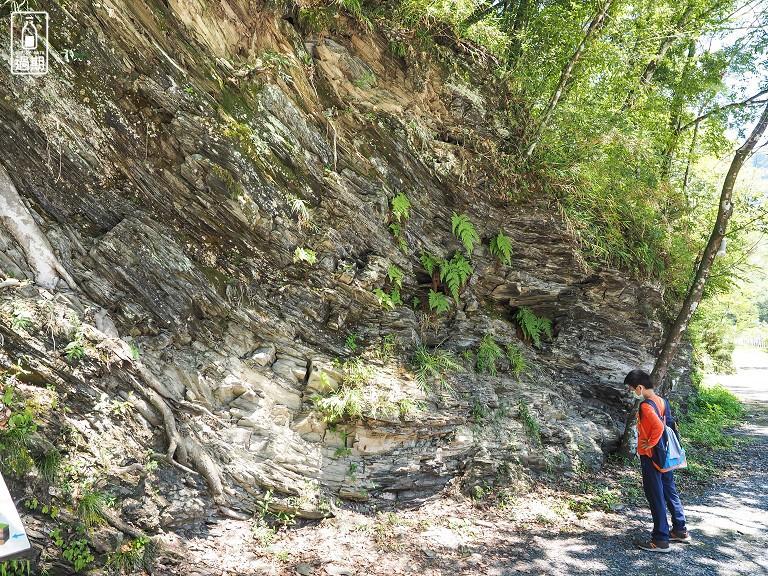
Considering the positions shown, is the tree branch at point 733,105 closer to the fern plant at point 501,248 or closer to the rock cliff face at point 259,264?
the rock cliff face at point 259,264

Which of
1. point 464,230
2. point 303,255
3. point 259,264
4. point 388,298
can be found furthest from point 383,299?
point 464,230

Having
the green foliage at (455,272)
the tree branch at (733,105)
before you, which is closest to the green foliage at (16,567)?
the green foliage at (455,272)

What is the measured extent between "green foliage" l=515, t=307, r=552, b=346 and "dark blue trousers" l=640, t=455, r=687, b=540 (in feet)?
13.1

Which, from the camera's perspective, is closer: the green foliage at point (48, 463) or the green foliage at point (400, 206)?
the green foliage at point (48, 463)

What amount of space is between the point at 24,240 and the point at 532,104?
868cm

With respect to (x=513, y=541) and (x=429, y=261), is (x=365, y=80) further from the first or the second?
(x=513, y=541)

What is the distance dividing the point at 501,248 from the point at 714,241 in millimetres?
4197

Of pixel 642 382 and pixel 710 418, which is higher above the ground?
pixel 642 382

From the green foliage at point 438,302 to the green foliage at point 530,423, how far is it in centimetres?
229

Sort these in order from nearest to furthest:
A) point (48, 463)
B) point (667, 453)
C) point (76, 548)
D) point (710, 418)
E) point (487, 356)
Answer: point (76, 548), point (48, 463), point (667, 453), point (487, 356), point (710, 418)

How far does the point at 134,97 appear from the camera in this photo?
5.71 metres

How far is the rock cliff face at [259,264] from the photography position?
16.0 ft

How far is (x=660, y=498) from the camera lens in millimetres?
5328

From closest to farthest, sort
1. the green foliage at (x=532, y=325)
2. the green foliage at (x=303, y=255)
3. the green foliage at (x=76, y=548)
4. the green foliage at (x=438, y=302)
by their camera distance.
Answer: the green foliage at (x=76, y=548) → the green foliage at (x=303, y=255) → the green foliage at (x=438, y=302) → the green foliage at (x=532, y=325)
